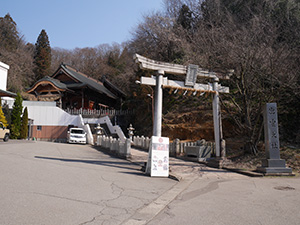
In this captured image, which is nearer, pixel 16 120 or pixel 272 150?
pixel 272 150

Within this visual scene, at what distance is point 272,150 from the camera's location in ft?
32.2

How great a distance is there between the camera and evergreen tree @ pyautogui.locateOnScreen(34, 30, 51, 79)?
159ft

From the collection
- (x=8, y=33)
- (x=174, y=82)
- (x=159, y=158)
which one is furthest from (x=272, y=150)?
(x=8, y=33)

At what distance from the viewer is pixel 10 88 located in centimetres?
4006

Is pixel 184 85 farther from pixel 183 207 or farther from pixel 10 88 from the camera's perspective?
pixel 10 88

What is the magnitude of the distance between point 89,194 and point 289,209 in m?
4.26

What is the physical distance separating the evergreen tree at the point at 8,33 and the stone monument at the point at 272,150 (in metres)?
47.8

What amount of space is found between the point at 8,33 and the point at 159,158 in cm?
4989

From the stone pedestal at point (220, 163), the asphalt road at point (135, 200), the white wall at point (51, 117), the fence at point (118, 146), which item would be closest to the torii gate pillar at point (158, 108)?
the asphalt road at point (135, 200)

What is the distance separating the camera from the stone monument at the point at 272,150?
948 centimetres

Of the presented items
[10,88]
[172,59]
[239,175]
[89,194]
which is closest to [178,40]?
[172,59]

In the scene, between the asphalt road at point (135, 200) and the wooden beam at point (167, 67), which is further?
the wooden beam at point (167, 67)

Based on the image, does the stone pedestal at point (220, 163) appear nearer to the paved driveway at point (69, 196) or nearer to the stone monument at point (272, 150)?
the stone monument at point (272, 150)

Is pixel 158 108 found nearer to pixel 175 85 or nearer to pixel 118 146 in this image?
pixel 175 85
